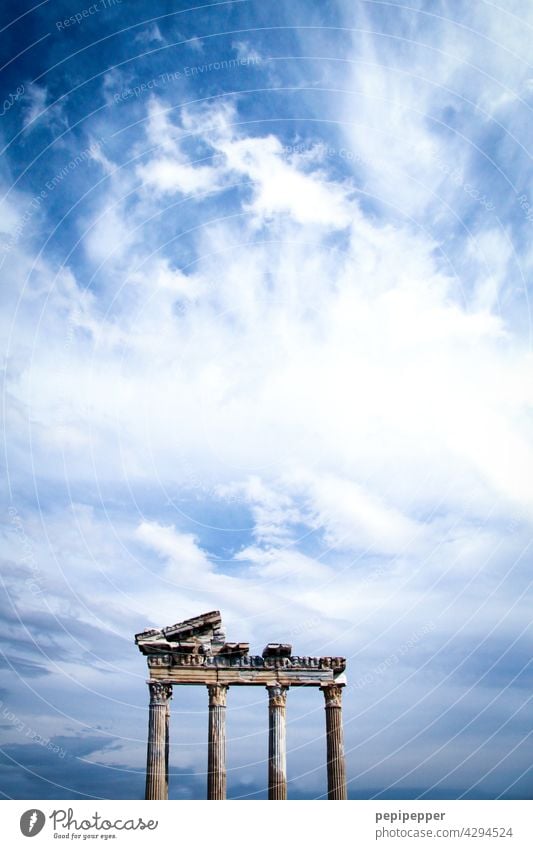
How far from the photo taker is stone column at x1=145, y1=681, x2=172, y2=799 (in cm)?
3412

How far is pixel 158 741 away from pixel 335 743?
9.69 meters

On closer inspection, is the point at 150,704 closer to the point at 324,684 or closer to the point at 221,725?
the point at 221,725

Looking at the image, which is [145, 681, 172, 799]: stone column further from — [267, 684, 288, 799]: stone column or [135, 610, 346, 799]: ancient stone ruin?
[267, 684, 288, 799]: stone column

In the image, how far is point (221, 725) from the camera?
3600 centimetres

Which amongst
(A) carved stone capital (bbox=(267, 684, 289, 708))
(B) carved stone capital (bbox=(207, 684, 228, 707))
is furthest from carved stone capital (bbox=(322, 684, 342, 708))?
(B) carved stone capital (bbox=(207, 684, 228, 707))

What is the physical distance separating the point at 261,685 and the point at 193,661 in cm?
412

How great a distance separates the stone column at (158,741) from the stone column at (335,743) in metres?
8.75

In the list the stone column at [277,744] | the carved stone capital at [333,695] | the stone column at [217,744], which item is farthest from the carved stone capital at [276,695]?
the stone column at [217,744]

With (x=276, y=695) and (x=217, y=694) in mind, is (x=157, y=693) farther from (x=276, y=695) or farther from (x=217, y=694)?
(x=276, y=695)
